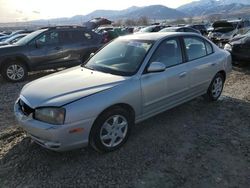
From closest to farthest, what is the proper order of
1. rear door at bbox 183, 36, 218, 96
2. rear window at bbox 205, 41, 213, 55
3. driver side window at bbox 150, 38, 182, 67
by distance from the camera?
driver side window at bbox 150, 38, 182, 67, rear door at bbox 183, 36, 218, 96, rear window at bbox 205, 41, 213, 55

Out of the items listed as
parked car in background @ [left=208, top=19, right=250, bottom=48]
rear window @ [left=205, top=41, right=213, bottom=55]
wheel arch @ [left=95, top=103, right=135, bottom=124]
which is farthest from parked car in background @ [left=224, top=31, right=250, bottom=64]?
wheel arch @ [left=95, top=103, right=135, bottom=124]

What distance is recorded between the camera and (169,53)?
497cm

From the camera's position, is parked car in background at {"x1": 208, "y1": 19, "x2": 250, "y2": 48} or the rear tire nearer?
the rear tire

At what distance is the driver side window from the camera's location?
15.6ft

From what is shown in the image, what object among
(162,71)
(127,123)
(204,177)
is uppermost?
(162,71)

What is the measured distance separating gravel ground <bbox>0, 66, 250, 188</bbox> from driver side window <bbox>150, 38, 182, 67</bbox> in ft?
3.58

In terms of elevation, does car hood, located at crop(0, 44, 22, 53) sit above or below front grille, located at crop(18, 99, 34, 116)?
above

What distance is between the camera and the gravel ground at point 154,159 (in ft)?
11.8

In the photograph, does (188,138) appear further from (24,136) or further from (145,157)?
(24,136)

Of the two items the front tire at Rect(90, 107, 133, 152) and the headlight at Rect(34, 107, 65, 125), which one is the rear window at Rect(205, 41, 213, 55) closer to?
the front tire at Rect(90, 107, 133, 152)

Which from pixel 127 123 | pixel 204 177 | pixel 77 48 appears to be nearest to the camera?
pixel 204 177

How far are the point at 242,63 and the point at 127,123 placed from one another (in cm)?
712

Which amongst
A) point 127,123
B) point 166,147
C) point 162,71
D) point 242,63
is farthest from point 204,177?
point 242,63

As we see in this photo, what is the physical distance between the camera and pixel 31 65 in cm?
952
